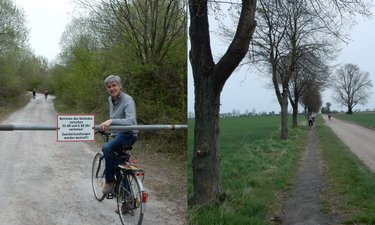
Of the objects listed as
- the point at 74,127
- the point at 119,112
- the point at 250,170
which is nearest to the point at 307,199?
the point at 250,170

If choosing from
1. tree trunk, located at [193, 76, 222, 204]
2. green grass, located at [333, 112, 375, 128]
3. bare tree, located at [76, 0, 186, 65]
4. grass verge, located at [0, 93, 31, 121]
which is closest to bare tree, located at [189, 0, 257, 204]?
tree trunk, located at [193, 76, 222, 204]

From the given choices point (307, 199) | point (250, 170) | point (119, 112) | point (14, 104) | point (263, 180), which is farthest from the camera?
point (250, 170)

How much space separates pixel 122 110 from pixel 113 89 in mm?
130

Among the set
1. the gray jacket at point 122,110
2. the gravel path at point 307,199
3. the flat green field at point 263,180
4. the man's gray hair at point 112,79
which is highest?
the man's gray hair at point 112,79

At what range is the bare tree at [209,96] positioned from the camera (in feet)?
13.2

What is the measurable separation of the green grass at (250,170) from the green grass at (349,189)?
774 millimetres

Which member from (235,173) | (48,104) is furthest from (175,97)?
(235,173)

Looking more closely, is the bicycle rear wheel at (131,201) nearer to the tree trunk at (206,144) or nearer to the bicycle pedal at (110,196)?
the bicycle pedal at (110,196)

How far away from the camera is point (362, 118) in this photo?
4434 mm

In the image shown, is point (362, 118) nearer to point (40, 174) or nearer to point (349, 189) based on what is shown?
point (349, 189)

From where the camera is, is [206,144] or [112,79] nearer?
[112,79]

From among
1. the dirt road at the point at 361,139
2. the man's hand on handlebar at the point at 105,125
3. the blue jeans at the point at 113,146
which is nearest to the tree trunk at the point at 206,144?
the blue jeans at the point at 113,146

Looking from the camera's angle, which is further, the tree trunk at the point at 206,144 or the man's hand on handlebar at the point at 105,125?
the tree trunk at the point at 206,144

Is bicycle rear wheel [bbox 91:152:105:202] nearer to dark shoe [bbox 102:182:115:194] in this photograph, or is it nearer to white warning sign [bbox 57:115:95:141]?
dark shoe [bbox 102:182:115:194]
